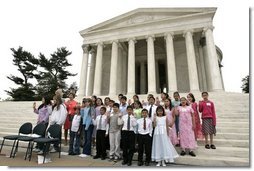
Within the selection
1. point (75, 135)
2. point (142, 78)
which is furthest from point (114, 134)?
point (142, 78)

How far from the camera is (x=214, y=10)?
20.3m

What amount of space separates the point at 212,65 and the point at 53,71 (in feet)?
130

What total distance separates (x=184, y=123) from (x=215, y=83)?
1457 cm

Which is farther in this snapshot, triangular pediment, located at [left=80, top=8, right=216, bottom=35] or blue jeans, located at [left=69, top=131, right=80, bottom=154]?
triangular pediment, located at [left=80, top=8, right=216, bottom=35]

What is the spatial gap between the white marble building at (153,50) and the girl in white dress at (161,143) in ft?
47.6

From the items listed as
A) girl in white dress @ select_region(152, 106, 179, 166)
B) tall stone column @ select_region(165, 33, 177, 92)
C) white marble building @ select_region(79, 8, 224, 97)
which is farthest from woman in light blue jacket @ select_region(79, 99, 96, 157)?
Answer: tall stone column @ select_region(165, 33, 177, 92)

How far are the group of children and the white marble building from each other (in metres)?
13.7

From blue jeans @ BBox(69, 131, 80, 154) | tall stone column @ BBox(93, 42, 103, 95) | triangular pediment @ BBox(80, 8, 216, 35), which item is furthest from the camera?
tall stone column @ BBox(93, 42, 103, 95)

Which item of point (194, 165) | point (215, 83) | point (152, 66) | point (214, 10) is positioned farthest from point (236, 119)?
point (214, 10)

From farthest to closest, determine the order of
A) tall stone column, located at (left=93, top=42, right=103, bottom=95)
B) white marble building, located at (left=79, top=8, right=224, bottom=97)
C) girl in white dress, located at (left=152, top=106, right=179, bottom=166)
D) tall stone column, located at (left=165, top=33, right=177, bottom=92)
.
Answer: tall stone column, located at (left=93, top=42, right=103, bottom=95)
white marble building, located at (left=79, top=8, right=224, bottom=97)
tall stone column, located at (left=165, top=33, right=177, bottom=92)
girl in white dress, located at (left=152, top=106, right=179, bottom=166)

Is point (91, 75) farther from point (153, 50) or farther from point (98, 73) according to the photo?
point (153, 50)

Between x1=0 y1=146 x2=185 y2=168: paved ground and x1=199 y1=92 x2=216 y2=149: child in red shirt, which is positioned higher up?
x1=199 y1=92 x2=216 y2=149: child in red shirt

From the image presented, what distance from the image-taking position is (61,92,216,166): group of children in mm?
5098

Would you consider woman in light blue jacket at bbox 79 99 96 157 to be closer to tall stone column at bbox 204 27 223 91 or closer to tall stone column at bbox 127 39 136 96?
tall stone column at bbox 127 39 136 96
